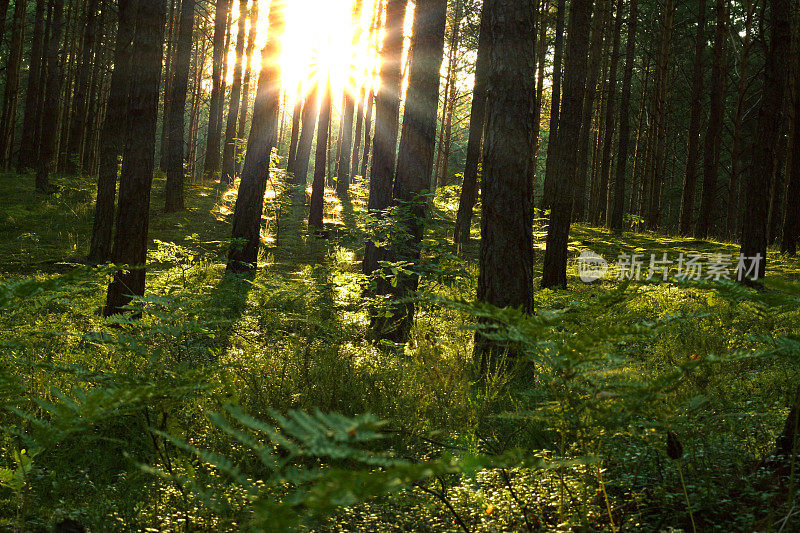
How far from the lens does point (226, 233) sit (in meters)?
13.8

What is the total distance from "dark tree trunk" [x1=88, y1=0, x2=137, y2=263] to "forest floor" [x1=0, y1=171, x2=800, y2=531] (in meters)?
3.74

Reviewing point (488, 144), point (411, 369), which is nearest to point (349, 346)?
point (411, 369)

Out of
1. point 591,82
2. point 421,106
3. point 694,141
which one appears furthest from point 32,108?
point 694,141

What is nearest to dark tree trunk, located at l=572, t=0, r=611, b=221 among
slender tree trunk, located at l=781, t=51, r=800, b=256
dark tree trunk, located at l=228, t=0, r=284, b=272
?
slender tree trunk, located at l=781, t=51, r=800, b=256

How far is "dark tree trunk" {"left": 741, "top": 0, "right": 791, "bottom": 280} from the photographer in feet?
25.5

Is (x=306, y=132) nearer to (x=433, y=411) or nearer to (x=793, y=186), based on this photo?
(x=793, y=186)

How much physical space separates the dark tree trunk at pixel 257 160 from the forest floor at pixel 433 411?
168 inches

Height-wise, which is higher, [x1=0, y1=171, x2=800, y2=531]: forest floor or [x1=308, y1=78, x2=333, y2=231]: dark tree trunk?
[x1=308, y1=78, x2=333, y2=231]: dark tree trunk

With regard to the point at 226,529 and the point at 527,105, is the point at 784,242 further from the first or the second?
the point at 226,529

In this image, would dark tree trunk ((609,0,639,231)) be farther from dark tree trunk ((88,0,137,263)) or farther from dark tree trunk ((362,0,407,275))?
dark tree trunk ((88,0,137,263))

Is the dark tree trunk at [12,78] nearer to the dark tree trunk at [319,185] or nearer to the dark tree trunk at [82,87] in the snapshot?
the dark tree trunk at [82,87]

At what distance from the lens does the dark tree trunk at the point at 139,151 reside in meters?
6.23

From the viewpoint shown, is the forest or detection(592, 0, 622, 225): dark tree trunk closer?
the forest

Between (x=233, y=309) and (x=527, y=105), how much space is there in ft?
13.1
